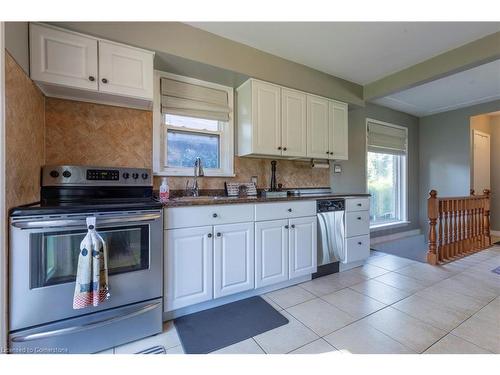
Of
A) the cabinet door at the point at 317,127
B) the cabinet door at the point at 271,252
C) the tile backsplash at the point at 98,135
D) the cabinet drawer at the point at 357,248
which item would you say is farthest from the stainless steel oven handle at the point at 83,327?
the cabinet door at the point at 317,127

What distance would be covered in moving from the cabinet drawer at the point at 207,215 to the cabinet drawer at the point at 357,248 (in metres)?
1.40

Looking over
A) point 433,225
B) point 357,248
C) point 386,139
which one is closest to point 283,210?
point 357,248

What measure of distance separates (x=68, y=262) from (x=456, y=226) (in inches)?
174

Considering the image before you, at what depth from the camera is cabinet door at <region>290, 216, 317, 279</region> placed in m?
2.21

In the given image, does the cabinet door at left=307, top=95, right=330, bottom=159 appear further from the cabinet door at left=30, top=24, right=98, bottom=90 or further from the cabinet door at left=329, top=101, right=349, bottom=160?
the cabinet door at left=30, top=24, right=98, bottom=90

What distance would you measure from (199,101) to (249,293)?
1.99m

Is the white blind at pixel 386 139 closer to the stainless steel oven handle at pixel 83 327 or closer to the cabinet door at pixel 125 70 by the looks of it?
the cabinet door at pixel 125 70

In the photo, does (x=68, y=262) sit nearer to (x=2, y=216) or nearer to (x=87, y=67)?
(x=2, y=216)

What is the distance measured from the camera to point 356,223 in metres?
2.71

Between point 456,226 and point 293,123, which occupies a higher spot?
point 293,123

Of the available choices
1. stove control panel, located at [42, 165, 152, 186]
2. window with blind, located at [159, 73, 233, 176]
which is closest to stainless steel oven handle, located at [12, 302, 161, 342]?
stove control panel, located at [42, 165, 152, 186]

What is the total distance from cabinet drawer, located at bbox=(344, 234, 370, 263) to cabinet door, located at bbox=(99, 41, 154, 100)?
257 centimetres
